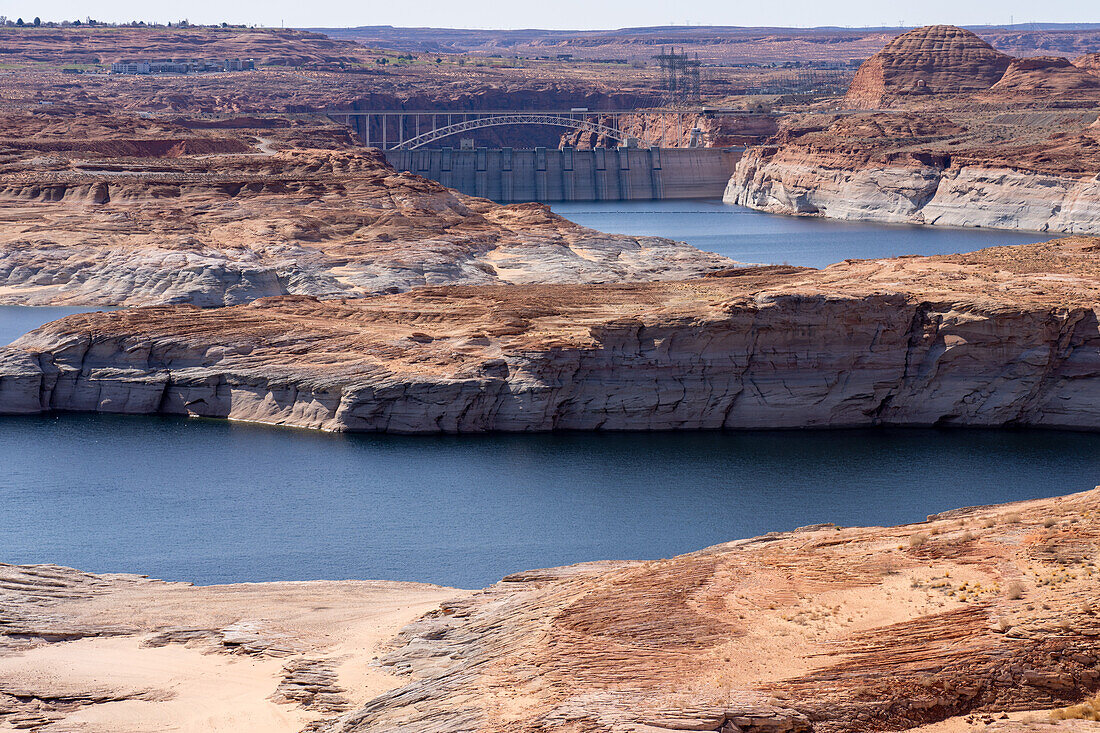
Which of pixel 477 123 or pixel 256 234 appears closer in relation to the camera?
pixel 256 234

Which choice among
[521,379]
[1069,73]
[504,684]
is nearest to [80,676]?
[504,684]

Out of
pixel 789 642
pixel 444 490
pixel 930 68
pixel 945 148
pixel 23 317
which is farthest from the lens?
pixel 930 68

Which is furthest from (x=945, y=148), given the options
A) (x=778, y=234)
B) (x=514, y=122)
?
(x=514, y=122)

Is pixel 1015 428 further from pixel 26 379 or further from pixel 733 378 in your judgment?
pixel 26 379

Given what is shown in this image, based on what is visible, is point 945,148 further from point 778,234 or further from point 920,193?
point 778,234

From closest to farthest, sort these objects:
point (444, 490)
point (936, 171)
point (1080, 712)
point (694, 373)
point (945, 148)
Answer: point (1080, 712) < point (444, 490) < point (694, 373) < point (936, 171) < point (945, 148)

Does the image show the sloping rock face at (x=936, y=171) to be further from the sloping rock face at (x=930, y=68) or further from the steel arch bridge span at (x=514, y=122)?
the steel arch bridge span at (x=514, y=122)

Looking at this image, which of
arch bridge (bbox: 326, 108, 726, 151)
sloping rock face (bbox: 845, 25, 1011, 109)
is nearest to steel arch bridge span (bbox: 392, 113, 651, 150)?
arch bridge (bbox: 326, 108, 726, 151)
